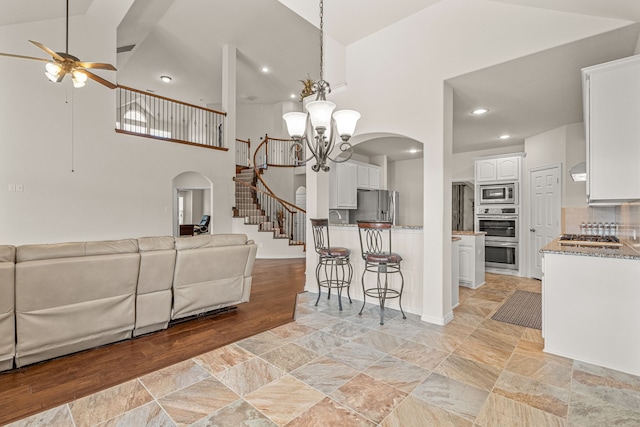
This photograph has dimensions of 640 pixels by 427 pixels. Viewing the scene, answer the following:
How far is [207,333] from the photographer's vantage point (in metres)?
2.97

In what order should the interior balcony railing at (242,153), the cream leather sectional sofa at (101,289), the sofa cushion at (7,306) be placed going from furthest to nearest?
the interior balcony railing at (242,153), the cream leather sectional sofa at (101,289), the sofa cushion at (7,306)

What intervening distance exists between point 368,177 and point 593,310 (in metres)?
4.48

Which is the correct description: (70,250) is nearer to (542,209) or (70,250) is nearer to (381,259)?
(381,259)

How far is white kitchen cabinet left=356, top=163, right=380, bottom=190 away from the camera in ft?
20.4

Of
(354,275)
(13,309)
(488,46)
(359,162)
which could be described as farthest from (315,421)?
(359,162)

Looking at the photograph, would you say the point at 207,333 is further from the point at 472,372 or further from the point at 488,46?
the point at 488,46

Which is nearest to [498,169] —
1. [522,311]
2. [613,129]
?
[522,311]

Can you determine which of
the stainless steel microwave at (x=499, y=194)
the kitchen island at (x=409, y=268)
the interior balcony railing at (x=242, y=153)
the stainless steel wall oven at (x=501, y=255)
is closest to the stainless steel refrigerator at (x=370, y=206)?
the stainless steel microwave at (x=499, y=194)

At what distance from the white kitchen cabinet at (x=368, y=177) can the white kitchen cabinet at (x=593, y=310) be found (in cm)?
393

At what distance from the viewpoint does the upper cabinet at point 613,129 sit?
2.29 m

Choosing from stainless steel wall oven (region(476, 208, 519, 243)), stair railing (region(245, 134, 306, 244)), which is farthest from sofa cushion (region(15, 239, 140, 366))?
stainless steel wall oven (region(476, 208, 519, 243))

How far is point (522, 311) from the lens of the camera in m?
3.69

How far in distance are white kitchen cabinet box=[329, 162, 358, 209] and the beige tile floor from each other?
3103 mm

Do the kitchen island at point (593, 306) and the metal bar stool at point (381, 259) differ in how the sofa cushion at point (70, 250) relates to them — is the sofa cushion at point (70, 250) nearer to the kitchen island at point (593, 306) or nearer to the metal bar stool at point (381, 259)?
the metal bar stool at point (381, 259)
